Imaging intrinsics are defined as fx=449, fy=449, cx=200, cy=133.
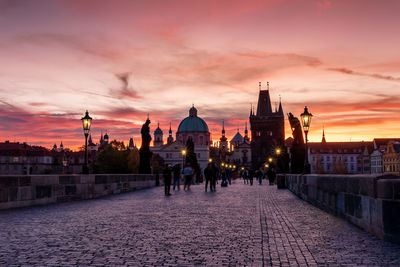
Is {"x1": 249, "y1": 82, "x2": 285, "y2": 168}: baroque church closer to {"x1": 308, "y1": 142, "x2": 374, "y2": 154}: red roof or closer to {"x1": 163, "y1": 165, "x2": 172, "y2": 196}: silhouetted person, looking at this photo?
{"x1": 308, "y1": 142, "x2": 374, "y2": 154}: red roof

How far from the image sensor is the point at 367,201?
763 cm

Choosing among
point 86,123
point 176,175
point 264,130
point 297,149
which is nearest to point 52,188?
point 86,123

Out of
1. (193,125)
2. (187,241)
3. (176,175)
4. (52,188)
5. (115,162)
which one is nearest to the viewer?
(187,241)

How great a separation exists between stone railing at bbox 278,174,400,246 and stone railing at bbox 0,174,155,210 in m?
8.51

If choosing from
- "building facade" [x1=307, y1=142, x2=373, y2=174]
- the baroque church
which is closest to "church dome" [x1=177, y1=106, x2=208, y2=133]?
the baroque church

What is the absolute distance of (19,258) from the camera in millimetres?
5578

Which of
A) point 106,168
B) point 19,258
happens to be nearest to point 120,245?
point 19,258

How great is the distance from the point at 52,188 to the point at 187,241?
9.13 m

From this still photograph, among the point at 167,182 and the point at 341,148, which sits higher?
the point at 341,148

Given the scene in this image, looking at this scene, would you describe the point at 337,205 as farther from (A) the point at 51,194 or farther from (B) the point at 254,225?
(A) the point at 51,194

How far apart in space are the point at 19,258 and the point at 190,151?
51438mm

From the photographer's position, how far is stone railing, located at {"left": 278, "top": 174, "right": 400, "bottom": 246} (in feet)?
21.6

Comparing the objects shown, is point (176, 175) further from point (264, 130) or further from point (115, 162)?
point (264, 130)

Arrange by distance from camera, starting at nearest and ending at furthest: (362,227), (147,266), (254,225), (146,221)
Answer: (147,266), (362,227), (254,225), (146,221)
